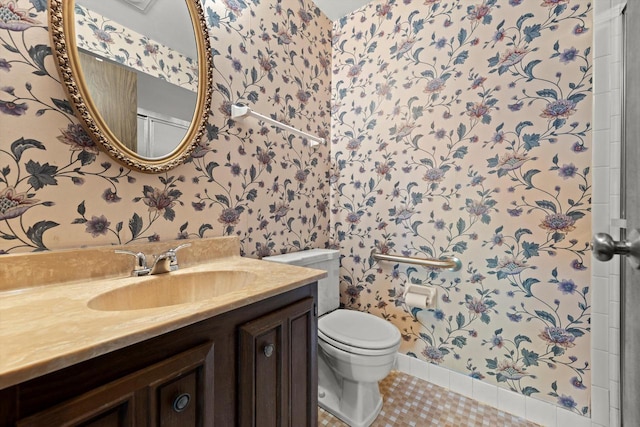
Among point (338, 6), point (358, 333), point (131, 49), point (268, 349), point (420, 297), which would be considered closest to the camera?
point (268, 349)

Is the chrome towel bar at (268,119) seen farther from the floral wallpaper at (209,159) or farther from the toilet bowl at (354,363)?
the toilet bowl at (354,363)

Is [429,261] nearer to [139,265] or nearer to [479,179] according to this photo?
[479,179]

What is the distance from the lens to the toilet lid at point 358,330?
1.24 m

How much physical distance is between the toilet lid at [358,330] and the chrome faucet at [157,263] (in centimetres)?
78

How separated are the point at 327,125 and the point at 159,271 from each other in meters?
1.47

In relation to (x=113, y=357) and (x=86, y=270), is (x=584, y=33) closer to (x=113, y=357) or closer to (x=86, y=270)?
(x=113, y=357)

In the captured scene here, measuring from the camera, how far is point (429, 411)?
139 cm

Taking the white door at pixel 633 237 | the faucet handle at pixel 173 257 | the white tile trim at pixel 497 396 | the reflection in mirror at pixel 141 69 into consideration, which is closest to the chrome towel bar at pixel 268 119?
the reflection in mirror at pixel 141 69

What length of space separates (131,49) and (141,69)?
0.07 m

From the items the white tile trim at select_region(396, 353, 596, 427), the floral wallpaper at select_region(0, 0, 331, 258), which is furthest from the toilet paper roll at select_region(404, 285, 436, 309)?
the floral wallpaper at select_region(0, 0, 331, 258)

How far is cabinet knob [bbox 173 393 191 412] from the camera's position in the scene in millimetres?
574

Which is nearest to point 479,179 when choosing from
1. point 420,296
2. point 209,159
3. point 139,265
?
point 420,296

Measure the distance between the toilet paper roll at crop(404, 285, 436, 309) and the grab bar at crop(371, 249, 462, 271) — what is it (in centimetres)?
15

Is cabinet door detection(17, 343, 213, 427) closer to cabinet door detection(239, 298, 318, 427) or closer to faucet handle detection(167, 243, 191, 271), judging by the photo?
cabinet door detection(239, 298, 318, 427)
